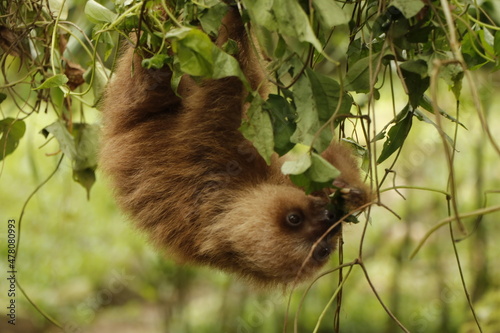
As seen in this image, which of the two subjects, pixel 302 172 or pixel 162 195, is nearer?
pixel 302 172

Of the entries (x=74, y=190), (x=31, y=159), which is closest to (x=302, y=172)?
(x=31, y=159)

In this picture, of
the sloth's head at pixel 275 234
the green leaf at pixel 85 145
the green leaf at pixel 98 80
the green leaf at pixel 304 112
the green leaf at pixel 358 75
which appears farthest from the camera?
the green leaf at pixel 85 145

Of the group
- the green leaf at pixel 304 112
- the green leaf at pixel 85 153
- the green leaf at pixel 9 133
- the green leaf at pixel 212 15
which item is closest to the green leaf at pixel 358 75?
the green leaf at pixel 304 112

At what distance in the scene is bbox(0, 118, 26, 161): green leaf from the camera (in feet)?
7.45

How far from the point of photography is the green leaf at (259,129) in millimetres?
1395

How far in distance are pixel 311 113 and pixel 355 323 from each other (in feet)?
15.4

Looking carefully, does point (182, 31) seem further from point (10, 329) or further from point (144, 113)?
point (10, 329)

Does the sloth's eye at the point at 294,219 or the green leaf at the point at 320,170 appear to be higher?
the green leaf at the point at 320,170

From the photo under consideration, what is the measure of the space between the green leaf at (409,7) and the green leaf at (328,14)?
0.43 ft

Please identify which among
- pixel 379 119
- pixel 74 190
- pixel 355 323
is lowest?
pixel 355 323

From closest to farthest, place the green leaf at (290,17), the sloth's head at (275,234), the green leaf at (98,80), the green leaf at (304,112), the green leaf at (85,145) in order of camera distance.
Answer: the green leaf at (290,17), the green leaf at (304,112), the sloth's head at (275,234), the green leaf at (98,80), the green leaf at (85,145)

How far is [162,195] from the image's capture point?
7.30 ft

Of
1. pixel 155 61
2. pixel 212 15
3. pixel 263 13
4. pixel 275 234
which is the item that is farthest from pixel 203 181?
pixel 263 13

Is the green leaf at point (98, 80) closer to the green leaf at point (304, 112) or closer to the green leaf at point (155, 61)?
the green leaf at point (155, 61)
